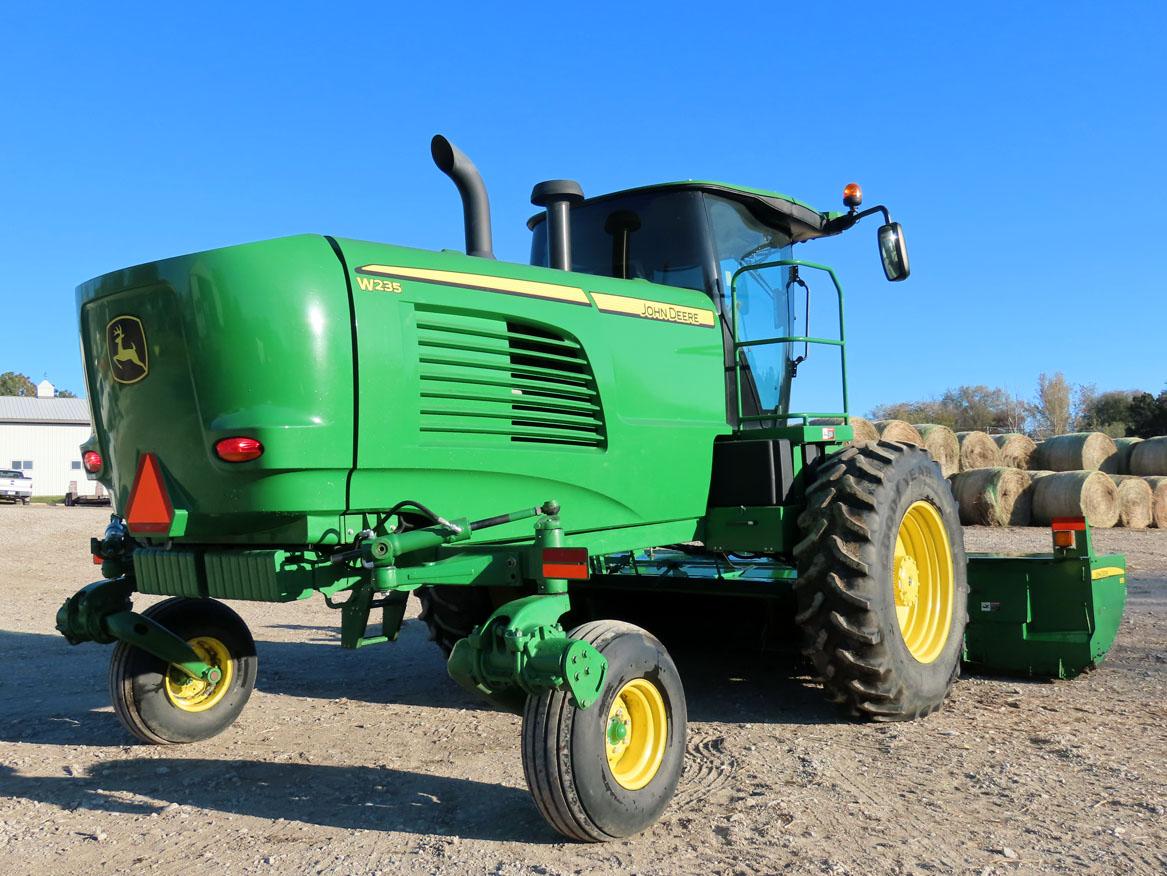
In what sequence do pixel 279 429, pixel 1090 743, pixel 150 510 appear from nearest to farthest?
pixel 279 429 < pixel 150 510 < pixel 1090 743

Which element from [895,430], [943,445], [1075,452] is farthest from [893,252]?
[1075,452]

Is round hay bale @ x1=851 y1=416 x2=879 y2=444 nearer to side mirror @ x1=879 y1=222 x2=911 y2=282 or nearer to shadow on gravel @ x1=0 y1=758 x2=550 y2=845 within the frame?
side mirror @ x1=879 y1=222 x2=911 y2=282

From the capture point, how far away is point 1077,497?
15695 millimetres

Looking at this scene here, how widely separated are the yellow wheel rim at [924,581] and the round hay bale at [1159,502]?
13836 mm

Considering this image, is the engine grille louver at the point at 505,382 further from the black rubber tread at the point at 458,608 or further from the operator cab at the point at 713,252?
the black rubber tread at the point at 458,608

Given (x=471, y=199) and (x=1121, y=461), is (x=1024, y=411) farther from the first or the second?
(x=471, y=199)

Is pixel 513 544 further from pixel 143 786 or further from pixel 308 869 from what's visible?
pixel 143 786

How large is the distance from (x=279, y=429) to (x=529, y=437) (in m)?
1.05

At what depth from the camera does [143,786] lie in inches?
157

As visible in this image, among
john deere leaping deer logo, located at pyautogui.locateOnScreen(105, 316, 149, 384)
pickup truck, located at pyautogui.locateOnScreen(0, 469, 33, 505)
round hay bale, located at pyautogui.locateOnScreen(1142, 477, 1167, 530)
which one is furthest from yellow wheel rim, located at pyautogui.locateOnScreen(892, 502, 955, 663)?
pickup truck, located at pyautogui.locateOnScreen(0, 469, 33, 505)

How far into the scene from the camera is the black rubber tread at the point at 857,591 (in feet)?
14.9

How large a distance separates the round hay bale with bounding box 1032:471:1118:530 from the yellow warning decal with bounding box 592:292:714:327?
12774 mm

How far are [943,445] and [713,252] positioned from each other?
43.9 ft

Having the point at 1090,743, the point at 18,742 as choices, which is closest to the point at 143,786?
the point at 18,742
